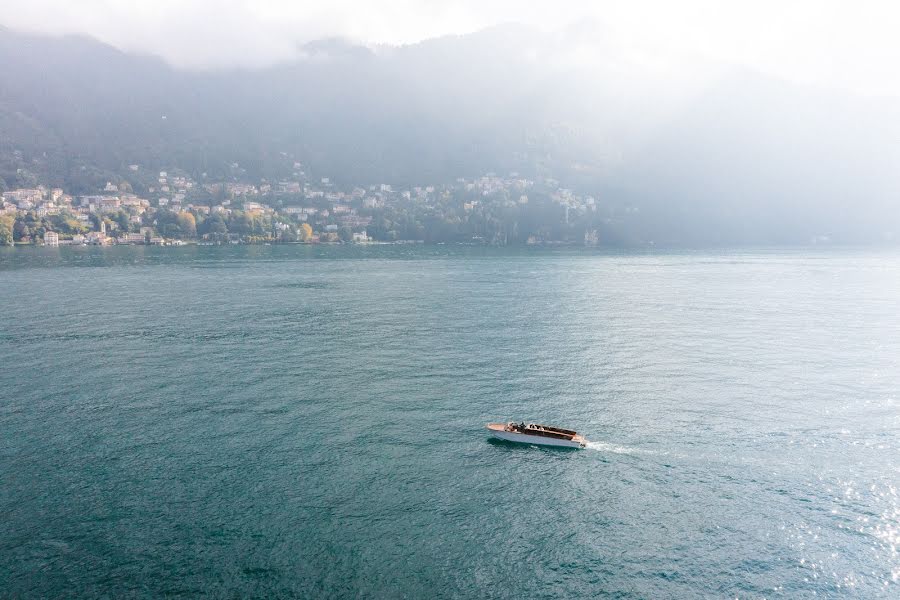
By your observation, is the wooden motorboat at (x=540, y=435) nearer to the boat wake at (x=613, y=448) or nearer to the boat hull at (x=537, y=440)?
the boat hull at (x=537, y=440)

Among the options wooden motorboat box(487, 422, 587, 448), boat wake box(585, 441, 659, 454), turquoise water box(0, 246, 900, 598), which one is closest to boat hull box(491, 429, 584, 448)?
wooden motorboat box(487, 422, 587, 448)

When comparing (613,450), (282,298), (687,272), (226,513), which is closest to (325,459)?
(226,513)

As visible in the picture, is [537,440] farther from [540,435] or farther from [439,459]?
[439,459]

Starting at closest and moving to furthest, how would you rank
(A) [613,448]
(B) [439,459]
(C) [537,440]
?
(B) [439,459] < (C) [537,440] < (A) [613,448]

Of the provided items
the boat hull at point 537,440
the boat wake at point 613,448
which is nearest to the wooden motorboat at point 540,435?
the boat hull at point 537,440

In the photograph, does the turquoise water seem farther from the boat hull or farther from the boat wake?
the boat hull

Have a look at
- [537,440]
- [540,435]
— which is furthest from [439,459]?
[540,435]

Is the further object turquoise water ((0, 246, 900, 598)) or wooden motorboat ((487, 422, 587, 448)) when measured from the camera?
wooden motorboat ((487, 422, 587, 448))

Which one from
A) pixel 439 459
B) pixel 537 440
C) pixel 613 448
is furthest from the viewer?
pixel 613 448
